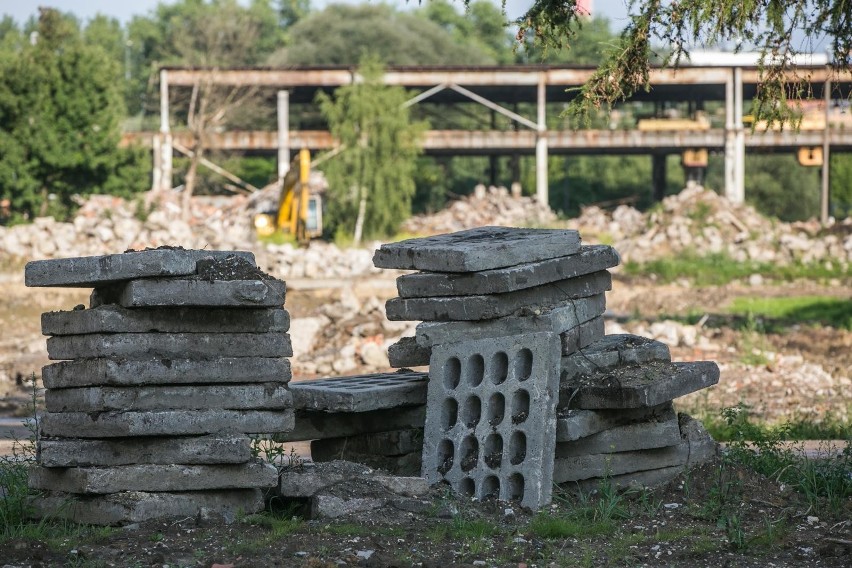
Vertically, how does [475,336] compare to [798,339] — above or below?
above

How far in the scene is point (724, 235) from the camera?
37531 mm

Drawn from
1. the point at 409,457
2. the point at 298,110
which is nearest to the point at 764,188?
the point at 298,110

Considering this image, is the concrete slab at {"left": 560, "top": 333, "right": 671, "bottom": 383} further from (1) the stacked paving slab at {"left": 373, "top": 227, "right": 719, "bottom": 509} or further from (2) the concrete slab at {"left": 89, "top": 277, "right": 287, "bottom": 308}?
(2) the concrete slab at {"left": 89, "top": 277, "right": 287, "bottom": 308}

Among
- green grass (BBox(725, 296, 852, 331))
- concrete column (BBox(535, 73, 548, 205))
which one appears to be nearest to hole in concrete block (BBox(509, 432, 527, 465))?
green grass (BBox(725, 296, 852, 331))

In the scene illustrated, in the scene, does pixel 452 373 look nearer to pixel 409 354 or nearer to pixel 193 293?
pixel 409 354

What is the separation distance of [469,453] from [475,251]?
4.16ft

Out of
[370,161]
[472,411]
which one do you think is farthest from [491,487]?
[370,161]

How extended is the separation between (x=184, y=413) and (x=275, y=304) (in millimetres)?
803

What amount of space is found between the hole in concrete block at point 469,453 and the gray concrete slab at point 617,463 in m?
0.52

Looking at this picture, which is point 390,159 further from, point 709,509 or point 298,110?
point 709,509

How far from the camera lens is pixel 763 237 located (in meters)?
37.4

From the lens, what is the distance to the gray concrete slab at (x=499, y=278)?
7719 millimetres

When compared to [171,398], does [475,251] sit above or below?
above

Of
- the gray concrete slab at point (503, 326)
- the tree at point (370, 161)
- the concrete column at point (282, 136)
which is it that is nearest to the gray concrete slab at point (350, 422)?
the gray concrete slab at point (503, 326)
